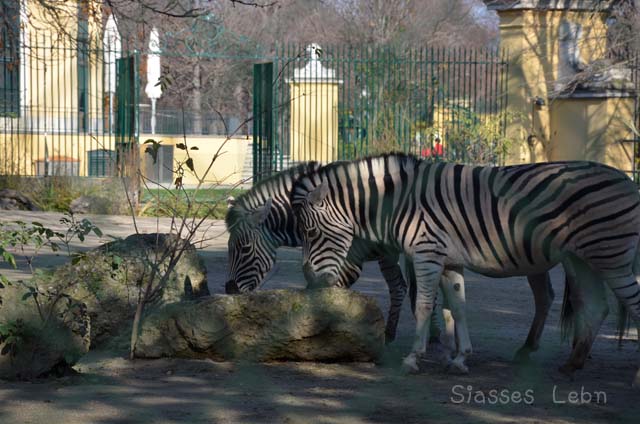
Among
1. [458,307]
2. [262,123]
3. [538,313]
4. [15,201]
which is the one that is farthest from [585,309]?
[262,123]

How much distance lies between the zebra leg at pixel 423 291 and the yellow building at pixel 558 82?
1405 cm

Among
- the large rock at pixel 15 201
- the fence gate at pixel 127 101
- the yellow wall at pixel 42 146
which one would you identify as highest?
the fence gate at pixel 127 101

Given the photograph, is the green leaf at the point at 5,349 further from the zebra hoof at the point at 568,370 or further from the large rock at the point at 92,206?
the large rock at the point at 92,206

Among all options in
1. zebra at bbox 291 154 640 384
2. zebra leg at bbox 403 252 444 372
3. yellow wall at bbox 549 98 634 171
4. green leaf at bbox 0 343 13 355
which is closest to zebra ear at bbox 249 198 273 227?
zebra at bbox 291 154 640 384

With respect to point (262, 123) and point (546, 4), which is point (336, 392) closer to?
point (262, 123)

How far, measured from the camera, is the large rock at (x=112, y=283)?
755 cm

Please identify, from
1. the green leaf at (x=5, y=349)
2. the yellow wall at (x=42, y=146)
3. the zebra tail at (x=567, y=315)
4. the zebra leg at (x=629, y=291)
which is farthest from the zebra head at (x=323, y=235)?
the yellow wall at (x=42, y=146)

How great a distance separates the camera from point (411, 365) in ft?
22.2

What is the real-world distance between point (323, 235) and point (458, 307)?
1172 mm

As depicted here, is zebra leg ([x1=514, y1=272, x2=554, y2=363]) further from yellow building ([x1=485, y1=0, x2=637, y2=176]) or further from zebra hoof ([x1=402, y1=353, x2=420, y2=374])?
yellow building ([x1=485, y1=0, x2=637, y2=176])

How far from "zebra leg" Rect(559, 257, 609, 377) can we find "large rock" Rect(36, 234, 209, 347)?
9.39 feet

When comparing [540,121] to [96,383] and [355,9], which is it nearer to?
[96,383]

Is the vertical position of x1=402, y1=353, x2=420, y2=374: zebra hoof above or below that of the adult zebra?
below

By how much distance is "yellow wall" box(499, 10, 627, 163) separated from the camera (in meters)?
20.9
